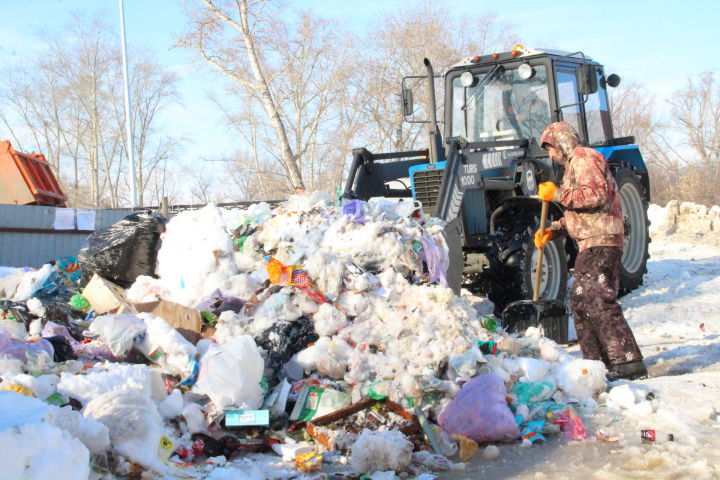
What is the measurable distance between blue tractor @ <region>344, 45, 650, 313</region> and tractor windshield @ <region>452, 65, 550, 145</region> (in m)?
0.01

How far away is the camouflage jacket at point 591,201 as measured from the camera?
462 centimetres

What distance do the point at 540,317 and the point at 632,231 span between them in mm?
3343

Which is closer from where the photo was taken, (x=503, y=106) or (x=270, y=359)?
(x=270, y=359)

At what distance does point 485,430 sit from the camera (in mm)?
3533

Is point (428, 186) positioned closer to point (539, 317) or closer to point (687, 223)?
point (539, 317)

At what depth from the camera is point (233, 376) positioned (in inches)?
143

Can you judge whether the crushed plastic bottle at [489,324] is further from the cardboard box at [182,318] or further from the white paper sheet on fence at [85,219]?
the white paper sheet on fence at [85,219]

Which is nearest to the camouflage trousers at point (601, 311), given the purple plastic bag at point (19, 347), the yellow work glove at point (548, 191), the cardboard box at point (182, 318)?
the yellow work glove at point (548, 191)

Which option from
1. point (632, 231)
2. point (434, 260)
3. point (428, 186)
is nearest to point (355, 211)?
point (434, 260)

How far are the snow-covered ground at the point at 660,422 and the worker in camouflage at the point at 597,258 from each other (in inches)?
11.5

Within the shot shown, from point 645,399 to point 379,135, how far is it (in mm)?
21593

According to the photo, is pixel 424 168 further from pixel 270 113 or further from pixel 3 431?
pixel 270 113

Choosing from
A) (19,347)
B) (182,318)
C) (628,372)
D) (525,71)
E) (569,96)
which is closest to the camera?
(19,347)

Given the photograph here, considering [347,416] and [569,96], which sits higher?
[569,96]
